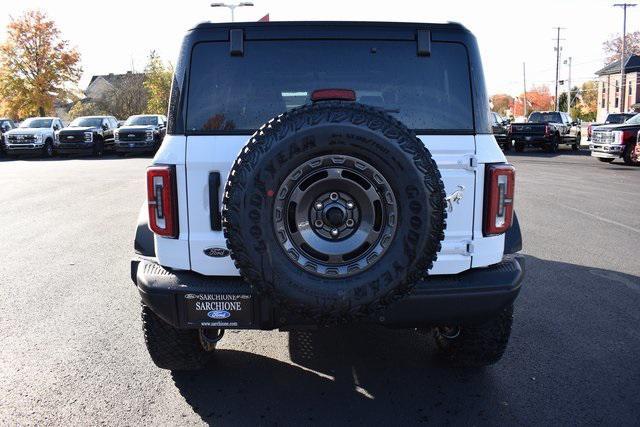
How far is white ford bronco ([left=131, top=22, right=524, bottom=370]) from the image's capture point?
8.96ft

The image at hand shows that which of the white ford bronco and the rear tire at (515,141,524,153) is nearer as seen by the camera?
the white ford bronco

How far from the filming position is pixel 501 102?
14675 cm

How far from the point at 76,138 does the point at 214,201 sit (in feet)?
86.7

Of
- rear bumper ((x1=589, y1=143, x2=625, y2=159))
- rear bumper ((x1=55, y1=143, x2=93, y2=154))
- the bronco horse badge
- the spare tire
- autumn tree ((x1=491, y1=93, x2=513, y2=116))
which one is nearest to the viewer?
the spare tire

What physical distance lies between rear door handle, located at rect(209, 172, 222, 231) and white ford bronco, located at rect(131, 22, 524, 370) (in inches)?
0.4

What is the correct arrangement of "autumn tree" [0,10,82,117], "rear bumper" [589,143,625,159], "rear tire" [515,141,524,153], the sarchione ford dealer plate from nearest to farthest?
the sarchione ford dealer plate, "rear bumper" [589,143,625,159], "rear tire" [515,141,524,153], "autumn tree" [0,10,82,117]

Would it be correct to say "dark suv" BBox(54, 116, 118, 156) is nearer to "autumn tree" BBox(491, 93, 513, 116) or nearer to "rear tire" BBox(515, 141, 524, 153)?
"rear tire" BBox(515, 141, 524, 153)

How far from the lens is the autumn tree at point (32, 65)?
4694cm

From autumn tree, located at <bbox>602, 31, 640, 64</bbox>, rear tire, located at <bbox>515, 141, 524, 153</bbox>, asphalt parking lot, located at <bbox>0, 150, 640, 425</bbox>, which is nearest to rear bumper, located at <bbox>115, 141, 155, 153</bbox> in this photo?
rear tire, located at <bbox>515, 141, 524, 153</bbox>

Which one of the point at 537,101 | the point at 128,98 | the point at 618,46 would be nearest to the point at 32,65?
the point at 128,98

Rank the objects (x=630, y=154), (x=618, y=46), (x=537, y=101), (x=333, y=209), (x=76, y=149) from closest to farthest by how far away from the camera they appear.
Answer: (x=333, y=209)
(x=630, y=154)
(x=76, y=149)
(x=618, y=46)
(x=537, y=101)

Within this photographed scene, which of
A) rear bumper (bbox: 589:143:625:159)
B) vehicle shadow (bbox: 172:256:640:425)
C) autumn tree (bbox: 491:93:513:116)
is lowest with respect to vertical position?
vehicle shadow (bbox: 172:256:640:425)

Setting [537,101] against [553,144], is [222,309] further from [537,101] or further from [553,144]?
[537,101]

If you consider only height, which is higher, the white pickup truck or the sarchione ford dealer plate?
the white pickup truck
